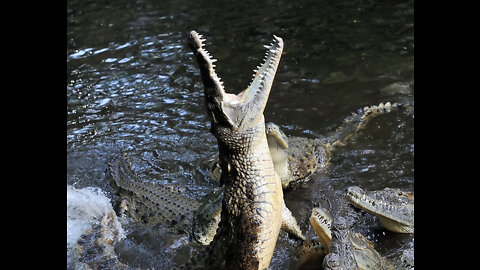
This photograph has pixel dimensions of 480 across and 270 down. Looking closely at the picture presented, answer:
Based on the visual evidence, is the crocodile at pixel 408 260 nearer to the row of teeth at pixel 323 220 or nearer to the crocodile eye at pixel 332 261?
the row of teeth at pixel 323 220

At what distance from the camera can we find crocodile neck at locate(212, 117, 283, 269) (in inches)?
127

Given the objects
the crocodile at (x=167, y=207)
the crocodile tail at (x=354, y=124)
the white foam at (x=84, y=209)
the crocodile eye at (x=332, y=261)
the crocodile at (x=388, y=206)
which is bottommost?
the white foam at (x=84, y=209)

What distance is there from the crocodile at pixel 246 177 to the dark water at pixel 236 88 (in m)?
0.59

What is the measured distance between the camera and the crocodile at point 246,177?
3125 mm

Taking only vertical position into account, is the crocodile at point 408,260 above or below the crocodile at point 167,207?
above

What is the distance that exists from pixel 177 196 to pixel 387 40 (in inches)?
213

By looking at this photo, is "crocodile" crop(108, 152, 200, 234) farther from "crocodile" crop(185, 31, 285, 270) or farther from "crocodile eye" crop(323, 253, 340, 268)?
"crocodile eye" crop(323, 253, 340, 268)

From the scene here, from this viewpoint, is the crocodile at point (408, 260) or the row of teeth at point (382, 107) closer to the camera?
the crocodile at point (408, 260)

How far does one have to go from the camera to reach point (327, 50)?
323 inches

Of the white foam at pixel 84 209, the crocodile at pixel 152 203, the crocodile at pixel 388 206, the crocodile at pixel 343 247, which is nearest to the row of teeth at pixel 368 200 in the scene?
the crocodile at pixel 388 206

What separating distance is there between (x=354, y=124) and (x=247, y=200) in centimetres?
292

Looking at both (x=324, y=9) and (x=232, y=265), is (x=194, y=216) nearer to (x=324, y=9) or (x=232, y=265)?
(x=232, y=265)
